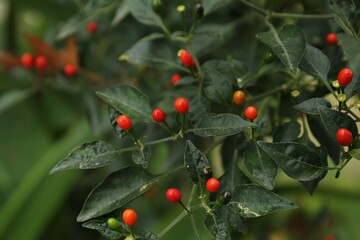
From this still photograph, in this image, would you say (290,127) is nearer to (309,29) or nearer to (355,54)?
(355,54)

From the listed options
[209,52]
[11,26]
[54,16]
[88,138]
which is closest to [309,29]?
[209,52]

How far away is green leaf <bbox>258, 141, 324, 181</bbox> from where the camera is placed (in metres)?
0.52

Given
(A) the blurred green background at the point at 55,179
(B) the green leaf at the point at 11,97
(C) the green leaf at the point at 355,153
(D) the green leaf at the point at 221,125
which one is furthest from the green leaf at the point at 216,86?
(B) the green leaf at the point at 11,97

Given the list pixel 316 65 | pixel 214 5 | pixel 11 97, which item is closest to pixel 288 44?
pixel 316 65

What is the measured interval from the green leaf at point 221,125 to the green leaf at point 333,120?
61 millimetres

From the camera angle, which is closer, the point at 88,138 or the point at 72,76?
the point at 72,76

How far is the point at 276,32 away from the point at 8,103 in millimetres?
613

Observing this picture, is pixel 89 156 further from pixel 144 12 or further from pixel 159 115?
pixel 144 12

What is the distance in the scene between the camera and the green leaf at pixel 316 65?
583 millimetres

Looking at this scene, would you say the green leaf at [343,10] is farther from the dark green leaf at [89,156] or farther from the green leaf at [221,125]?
the dark green leaf at [89,156]

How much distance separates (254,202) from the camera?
0.52m

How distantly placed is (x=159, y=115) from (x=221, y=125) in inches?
2.5

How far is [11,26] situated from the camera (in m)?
1.41

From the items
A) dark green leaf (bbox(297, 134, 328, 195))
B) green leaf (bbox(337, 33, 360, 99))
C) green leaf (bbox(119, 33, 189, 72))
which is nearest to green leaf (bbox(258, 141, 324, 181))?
dark green leaf (bbox(297, 134, 328, 195))
